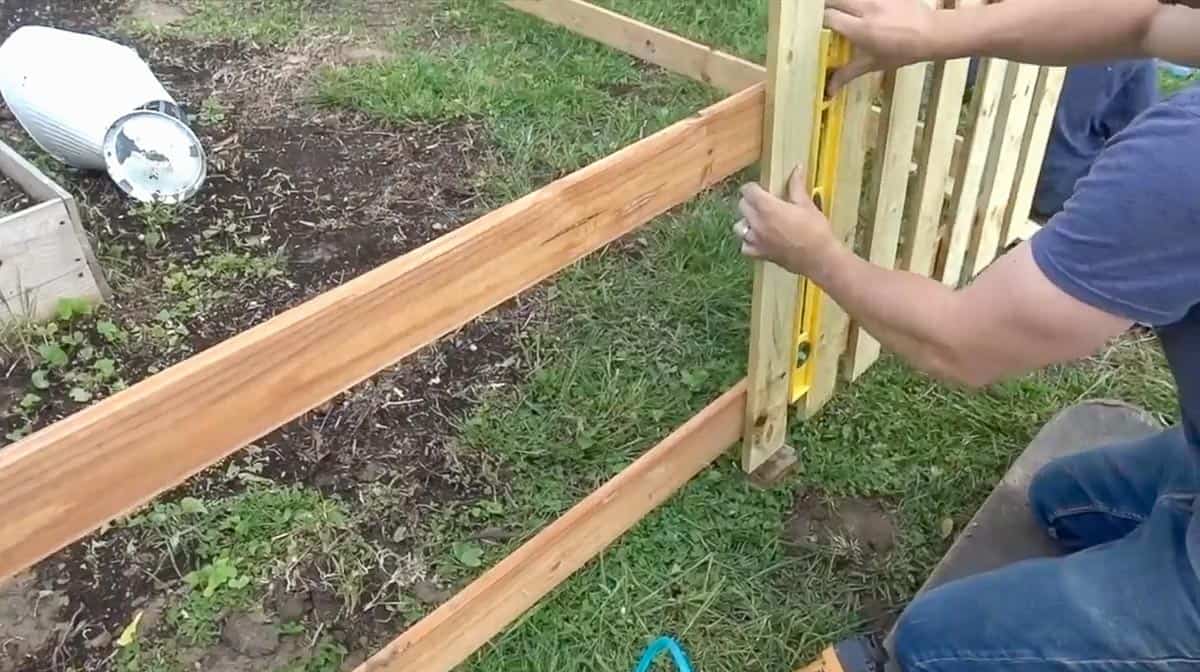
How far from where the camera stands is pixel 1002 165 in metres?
3.13

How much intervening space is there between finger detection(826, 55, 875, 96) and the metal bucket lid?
2.42 metres

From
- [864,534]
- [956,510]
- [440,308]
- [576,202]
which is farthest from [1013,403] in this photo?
[440,308]

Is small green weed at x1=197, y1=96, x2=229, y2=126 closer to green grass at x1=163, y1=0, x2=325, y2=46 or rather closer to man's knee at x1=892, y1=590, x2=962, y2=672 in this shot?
green grass at x1=163, y1=0, x2=325, y2=46

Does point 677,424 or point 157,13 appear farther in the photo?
point 157,13

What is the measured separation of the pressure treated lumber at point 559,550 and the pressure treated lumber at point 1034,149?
4.41 ft

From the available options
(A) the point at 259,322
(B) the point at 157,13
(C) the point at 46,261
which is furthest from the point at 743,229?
(B) the point at 157,13

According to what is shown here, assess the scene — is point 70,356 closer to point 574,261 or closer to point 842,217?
point 574,261

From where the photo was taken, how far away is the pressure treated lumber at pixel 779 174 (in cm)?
200

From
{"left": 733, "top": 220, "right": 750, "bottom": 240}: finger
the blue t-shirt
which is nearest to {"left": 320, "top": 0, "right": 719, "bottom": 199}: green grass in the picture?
{"left": 733, "top": 220, "right": 750, "bottom": 240}: finger

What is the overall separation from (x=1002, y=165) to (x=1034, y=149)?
207mm

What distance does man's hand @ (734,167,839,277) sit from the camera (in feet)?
6.32

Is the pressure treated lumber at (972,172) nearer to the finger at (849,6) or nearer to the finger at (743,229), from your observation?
the finger at (849,6)

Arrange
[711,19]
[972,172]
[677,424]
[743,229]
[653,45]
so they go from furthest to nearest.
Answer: [711,19]
[653,45]
[972,172]
[677,424]
[743,229]

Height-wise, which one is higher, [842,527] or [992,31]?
[992,31]
